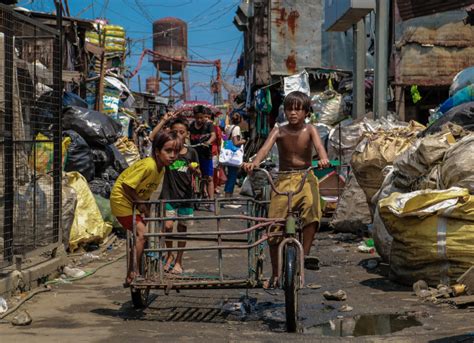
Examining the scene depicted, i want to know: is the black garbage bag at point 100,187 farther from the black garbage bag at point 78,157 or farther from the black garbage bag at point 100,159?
the black garbage bag at point 100,159

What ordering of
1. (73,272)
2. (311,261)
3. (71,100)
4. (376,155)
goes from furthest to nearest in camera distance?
(71,100), (376,155), (73,272), (311,261)

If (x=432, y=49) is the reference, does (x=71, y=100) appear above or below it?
below

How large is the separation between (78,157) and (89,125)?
90cm

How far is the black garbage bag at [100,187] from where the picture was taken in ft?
36.1

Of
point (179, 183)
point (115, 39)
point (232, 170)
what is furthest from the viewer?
point (115, 39)

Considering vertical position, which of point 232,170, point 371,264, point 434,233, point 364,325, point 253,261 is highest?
point 232,170

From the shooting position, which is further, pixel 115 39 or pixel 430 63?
pixel 115 39

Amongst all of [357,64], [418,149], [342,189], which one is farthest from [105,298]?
[357,64]

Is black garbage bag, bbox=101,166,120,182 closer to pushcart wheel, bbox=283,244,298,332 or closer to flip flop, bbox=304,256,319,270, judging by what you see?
flip flop, bbox=304,256,319,270

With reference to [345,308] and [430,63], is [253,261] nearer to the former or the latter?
[345,308]

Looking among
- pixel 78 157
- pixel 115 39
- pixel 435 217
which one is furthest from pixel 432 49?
pixel 115 39

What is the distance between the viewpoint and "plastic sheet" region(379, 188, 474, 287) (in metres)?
6.24

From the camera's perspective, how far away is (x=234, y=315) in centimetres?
577

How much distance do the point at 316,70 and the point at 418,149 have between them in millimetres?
13912
